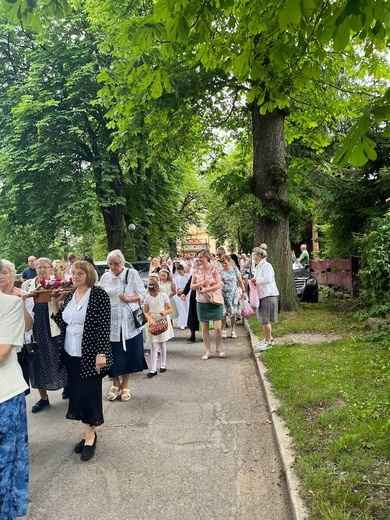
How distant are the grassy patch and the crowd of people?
154cm

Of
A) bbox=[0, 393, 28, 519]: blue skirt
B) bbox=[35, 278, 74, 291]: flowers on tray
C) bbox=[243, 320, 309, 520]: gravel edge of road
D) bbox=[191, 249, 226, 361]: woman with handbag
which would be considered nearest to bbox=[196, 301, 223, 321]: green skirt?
bbox=[191, 249, 226, 361]: woman with handbag

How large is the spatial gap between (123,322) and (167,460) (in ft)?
6.78

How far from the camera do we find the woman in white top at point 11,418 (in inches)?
116

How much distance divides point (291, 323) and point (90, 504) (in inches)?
285

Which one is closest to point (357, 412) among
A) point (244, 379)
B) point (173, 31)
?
point (244, 379)

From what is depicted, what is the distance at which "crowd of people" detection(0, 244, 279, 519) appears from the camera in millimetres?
3057

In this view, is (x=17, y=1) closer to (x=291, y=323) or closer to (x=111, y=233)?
(x=291, y=323)

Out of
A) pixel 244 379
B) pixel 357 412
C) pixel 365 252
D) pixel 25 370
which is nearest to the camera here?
pixel 357 412

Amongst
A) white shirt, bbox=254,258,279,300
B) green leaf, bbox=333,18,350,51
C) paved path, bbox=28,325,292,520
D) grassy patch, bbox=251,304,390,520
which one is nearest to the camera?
green leaf, bbox=333,18,350,51

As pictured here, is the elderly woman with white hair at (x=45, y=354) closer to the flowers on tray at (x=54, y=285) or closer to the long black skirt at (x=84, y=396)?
the flowers on tray at (x=54, y=285)

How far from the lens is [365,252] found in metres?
9.51

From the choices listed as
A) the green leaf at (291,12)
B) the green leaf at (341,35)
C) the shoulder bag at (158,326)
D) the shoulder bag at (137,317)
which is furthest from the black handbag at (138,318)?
the green leaf at (341,35)

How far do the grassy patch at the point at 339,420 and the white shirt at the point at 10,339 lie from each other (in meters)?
2.20

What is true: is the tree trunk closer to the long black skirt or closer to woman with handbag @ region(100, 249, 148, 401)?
woman with handbag @ region(100, 249, 148, 401)
